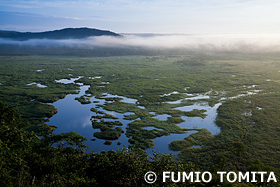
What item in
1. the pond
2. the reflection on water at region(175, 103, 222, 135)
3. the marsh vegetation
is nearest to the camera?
the marsh vegetation

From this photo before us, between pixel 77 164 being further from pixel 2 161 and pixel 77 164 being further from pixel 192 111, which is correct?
pixel 192 111

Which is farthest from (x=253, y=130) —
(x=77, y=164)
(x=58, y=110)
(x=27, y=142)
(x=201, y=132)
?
(x=58, y=110)

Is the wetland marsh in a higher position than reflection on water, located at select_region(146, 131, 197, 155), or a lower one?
higher

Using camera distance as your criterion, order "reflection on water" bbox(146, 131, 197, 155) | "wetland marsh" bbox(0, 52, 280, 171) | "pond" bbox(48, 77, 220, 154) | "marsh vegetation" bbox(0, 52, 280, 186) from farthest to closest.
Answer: "pond" bbox(48, 77, 220, 154)
"wetland marsh" bbox(0, 52, 280, 171)
"reflection on water" bbox(146, 131, 197, 155)
"marsh vegetation" bbox(0, 52, 280, 186)

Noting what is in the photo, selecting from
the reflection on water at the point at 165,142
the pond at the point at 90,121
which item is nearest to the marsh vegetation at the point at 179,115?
the pond at the point at 90,121

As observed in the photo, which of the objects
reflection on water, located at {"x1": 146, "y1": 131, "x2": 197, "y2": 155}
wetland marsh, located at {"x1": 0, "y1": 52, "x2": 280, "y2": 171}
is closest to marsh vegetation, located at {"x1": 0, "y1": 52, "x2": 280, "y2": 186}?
wetland marsh, located at {"x1": 0, "y1": 52, "x2": 280, "y2": 171}

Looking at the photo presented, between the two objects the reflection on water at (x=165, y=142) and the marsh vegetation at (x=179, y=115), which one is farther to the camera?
the reflection on water at (x=165, y=142)

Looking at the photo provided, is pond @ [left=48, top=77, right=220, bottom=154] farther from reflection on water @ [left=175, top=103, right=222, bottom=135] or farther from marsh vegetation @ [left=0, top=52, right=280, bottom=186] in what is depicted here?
marsh vegetation @ [left=0, top=52, right=280, bottom=186]

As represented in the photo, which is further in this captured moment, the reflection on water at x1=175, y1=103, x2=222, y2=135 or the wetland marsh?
the reflection on water at x1=175, y1=103, x2=222, y2=135

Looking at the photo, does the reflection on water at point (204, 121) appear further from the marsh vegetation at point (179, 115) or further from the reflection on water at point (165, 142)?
the reflection on water at point (165, 142)

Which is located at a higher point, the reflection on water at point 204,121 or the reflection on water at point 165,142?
the reflection on water at point 204,121

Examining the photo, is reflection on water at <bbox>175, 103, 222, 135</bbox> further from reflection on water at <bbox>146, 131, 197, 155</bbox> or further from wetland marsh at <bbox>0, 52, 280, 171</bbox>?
reflection on water at <bbox>146, 131, 197, 155</bbox>
